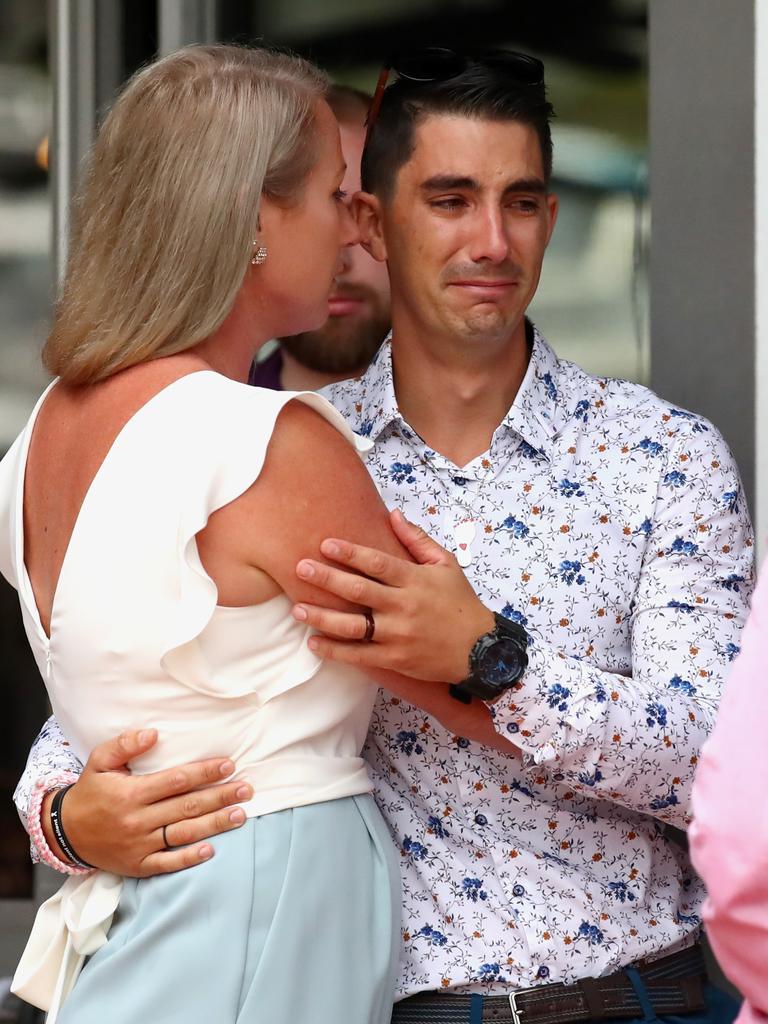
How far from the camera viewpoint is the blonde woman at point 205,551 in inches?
58.8

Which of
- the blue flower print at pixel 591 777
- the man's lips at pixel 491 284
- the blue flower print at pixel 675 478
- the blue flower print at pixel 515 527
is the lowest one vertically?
the blue flower print at pixel 591 777

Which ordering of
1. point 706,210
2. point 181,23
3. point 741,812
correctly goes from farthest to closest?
point 181,23, point 706,210, point 741,812

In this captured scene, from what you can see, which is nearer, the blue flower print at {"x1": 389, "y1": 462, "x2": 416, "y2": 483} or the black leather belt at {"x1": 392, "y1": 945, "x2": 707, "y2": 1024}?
the black leather belt at {"x1": 392, "y1": 945, "x2": 707, "y2": 1024}

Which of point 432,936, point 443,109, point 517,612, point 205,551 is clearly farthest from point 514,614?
point 443,109

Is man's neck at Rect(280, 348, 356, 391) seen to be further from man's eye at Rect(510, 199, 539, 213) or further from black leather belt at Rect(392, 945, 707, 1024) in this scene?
black leather belt at Rect(392, 945, 707, 1024)

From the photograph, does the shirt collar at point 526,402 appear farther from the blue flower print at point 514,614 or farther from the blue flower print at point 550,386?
the blue flower print at point 514,614

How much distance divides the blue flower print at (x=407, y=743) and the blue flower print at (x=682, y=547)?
425 millimetres

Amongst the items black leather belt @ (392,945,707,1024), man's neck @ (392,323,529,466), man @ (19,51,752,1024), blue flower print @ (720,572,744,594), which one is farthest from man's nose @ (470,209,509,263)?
black leather belt @ (392,945,707,1024)

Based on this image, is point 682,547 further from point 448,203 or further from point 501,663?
point 448,203

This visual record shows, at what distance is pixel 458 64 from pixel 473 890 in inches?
47.7

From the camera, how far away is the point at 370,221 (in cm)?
222

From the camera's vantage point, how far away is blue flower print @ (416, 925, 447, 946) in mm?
1787

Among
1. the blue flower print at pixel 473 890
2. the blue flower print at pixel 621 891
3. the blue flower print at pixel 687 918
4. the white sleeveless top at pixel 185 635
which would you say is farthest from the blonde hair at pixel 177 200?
the blue flower print at pixel 687 918

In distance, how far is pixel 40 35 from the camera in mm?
3662
